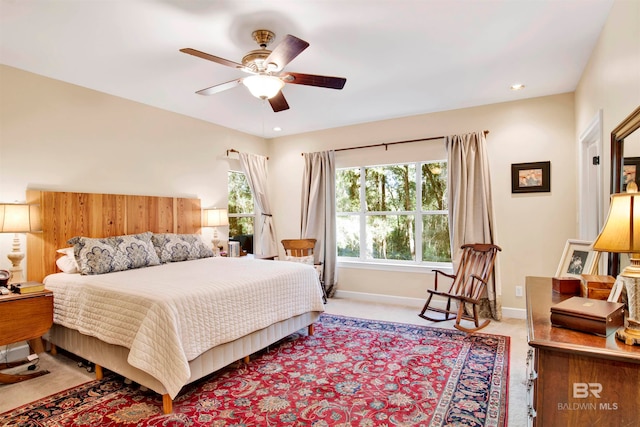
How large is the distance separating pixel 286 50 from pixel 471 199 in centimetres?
295

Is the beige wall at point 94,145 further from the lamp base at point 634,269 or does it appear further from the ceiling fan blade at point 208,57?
the lamp base at point 634,269

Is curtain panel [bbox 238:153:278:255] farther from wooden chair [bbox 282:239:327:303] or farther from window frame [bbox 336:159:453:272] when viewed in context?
window frame [bbox 336:159:453:272]

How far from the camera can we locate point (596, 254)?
2.16m

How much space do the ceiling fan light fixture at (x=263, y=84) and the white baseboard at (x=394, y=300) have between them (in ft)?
10.8

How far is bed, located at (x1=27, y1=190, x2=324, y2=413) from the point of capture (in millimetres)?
2172

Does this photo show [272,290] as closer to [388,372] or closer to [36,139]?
[388,372]

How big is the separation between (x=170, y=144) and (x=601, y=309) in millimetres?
4331

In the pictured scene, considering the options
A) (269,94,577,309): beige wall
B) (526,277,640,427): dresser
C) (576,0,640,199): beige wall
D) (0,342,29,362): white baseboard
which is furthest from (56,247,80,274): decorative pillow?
(576,0,640,199): beige wall

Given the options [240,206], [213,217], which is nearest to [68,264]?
[213,217]

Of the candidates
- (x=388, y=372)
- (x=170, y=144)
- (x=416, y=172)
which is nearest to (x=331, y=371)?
(x=388, y=372)

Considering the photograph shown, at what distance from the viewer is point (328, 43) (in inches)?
104

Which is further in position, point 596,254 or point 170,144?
point 170,144

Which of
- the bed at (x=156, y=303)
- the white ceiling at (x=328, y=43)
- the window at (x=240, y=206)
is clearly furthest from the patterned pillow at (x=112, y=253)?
the window at (x=240, y=206)

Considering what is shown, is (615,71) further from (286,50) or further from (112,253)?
(112,253)
